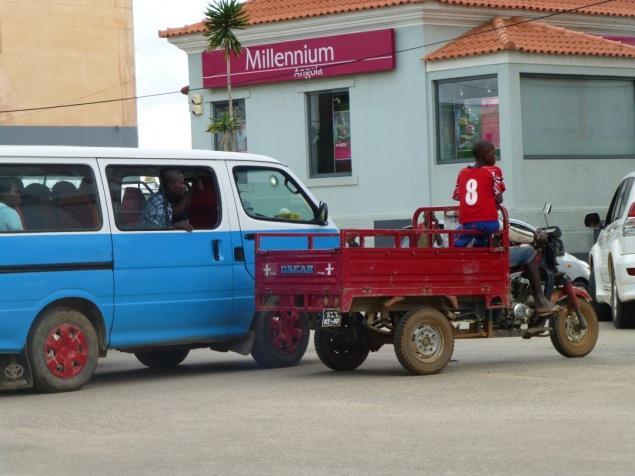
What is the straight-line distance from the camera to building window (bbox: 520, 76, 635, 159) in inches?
1160

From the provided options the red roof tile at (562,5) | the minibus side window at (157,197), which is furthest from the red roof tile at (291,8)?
the minibus side window at (157,197)

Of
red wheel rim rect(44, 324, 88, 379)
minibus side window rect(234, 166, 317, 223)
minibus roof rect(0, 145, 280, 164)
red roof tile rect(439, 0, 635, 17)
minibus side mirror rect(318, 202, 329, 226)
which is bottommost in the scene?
red wheel rim rect(44, 324, 88, 379)

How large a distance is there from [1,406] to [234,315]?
2.92 m

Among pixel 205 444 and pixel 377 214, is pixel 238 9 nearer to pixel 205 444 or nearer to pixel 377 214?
pixel 377 214

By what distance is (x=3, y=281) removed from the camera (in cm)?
1231

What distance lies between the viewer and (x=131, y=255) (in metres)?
13.2

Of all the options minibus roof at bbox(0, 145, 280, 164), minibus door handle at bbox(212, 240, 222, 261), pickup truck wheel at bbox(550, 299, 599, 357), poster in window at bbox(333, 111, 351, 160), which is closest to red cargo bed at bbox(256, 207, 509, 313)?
minibus door handle at bbox(212, 240, 222, 261)

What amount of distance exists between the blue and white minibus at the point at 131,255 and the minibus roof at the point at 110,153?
13 mm

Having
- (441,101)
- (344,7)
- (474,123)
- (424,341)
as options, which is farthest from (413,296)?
(344,7)

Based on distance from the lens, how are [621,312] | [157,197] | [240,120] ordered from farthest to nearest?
[240,120] < [621,312] < [157,197]

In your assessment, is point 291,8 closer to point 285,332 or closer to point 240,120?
point 240,120

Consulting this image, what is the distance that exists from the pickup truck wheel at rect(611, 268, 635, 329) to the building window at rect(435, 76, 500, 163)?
10865 millimetres

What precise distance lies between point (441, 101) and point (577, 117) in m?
2.81

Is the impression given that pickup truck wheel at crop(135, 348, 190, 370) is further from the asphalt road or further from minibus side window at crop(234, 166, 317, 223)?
minibus side window at crop(234, 166, 317, 223)
